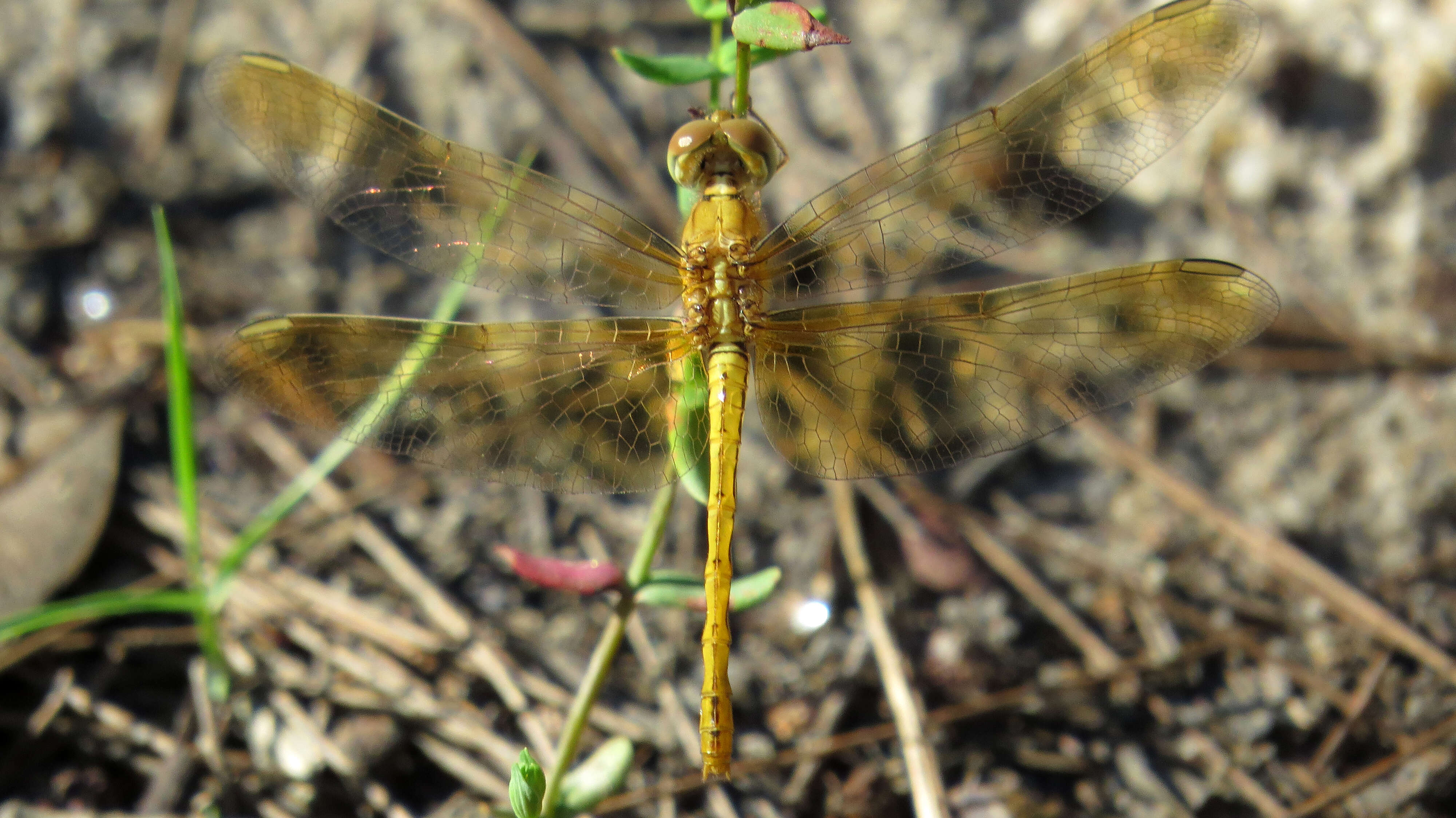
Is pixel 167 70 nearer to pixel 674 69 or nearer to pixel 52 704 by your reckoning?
pixel 52 704

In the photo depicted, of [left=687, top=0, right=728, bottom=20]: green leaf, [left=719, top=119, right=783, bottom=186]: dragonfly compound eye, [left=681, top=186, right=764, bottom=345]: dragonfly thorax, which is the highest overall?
[left=687, top=0, right=728, bottom=20]: green leaf

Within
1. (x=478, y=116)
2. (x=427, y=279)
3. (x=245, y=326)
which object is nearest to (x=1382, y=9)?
(x=478, y=116)

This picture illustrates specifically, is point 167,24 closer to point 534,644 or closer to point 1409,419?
point 534,644

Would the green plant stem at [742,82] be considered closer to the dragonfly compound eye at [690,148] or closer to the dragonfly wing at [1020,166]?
the dragonfly compound eye at [690,148]

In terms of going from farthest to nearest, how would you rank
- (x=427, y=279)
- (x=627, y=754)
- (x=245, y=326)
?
1. (x=427, y=279)
2. (x=627, y=754)
3. (x=245, y=326)

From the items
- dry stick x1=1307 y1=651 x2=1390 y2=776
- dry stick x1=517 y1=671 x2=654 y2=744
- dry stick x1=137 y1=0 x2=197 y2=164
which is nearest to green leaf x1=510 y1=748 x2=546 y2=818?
dry stick x1=517 y1=671 x2=654 y2=744

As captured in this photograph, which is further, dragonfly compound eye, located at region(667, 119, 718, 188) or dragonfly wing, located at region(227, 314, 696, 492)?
dragonfly compound eye, located at region(667, 119, 718, 188)

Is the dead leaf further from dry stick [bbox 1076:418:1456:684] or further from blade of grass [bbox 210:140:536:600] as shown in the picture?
dry stick [bbox 1076:418:1456:684]

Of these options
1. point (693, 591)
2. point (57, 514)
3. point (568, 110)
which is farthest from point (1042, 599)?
point (57, 514)
